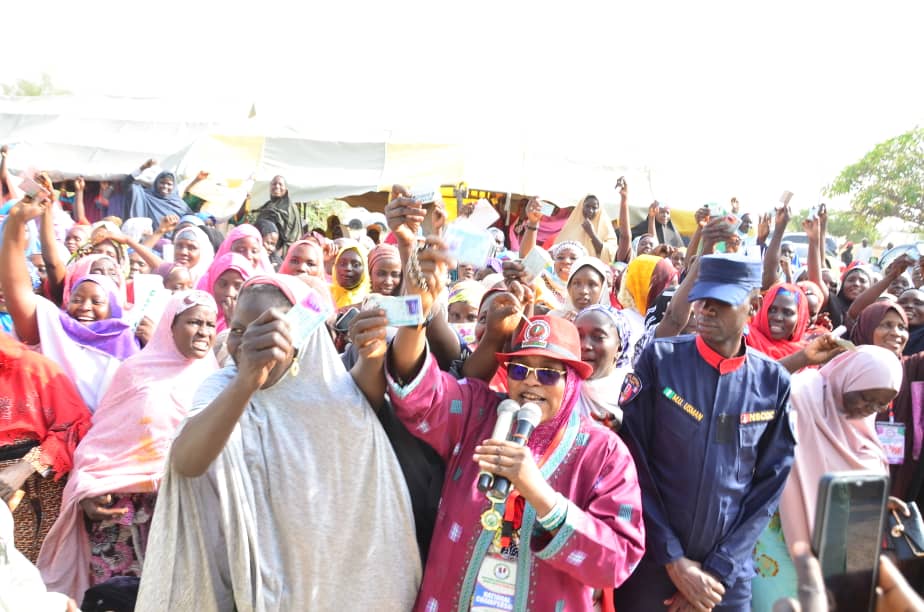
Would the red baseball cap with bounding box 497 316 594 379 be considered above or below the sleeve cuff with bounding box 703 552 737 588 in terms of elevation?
above

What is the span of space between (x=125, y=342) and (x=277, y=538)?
2.18 metres

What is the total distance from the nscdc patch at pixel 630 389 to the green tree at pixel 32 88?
60951mm

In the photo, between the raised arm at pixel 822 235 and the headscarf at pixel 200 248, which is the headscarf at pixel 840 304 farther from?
the headscarf at pixel 200 248

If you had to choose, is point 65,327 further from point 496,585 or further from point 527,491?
point 527,491

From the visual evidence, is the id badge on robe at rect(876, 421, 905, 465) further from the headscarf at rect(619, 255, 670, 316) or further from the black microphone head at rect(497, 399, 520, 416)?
the black microphone head at rect(497, 399, 520, 416)

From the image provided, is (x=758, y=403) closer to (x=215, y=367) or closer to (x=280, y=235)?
(x=215, y=367)

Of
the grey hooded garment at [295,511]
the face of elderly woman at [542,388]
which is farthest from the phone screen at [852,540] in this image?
the grey hooded garment at [295,511]

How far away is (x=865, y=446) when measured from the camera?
3.72m

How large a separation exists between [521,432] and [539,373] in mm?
330

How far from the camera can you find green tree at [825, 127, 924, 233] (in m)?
36.8

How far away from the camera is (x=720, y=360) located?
9.78ft

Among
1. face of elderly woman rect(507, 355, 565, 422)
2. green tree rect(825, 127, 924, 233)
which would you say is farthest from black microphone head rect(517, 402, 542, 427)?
green tree rect(825, 127, 924, 233)

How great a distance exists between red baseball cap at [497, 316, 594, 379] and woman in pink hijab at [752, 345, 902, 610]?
1.55 m

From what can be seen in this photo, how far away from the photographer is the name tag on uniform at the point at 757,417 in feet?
9.53
